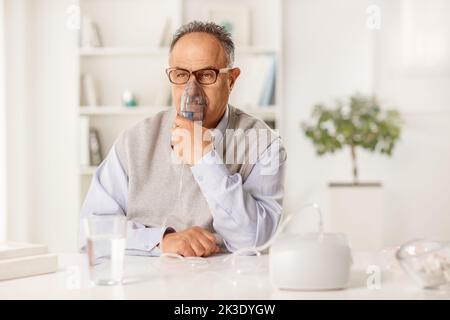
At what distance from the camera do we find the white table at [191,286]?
1204 mm

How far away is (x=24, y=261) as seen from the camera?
55.2 inches

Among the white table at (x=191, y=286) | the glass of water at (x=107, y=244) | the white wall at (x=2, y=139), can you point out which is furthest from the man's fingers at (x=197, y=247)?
the white wall at (x=2, y=139)

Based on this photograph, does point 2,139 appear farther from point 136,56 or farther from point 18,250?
point 18,250

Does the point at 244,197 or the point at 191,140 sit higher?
the point at 191,140

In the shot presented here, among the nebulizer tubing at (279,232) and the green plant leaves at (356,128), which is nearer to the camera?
the nebulizer tubing at (279,232)

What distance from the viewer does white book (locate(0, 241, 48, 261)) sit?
1414 mm

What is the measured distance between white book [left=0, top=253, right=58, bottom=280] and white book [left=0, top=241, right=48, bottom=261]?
0.02 metres

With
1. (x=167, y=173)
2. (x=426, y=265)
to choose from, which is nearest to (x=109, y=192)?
(x=167, y=173)

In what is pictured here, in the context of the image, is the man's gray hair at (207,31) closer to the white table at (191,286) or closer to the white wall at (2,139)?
the white table at (191,286)

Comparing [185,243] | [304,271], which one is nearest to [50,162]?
[185,243]

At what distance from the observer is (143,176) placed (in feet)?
6.42

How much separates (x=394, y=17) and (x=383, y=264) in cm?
360

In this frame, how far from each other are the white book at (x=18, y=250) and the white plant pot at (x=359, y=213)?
127 inches

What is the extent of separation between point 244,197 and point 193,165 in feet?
0.49
